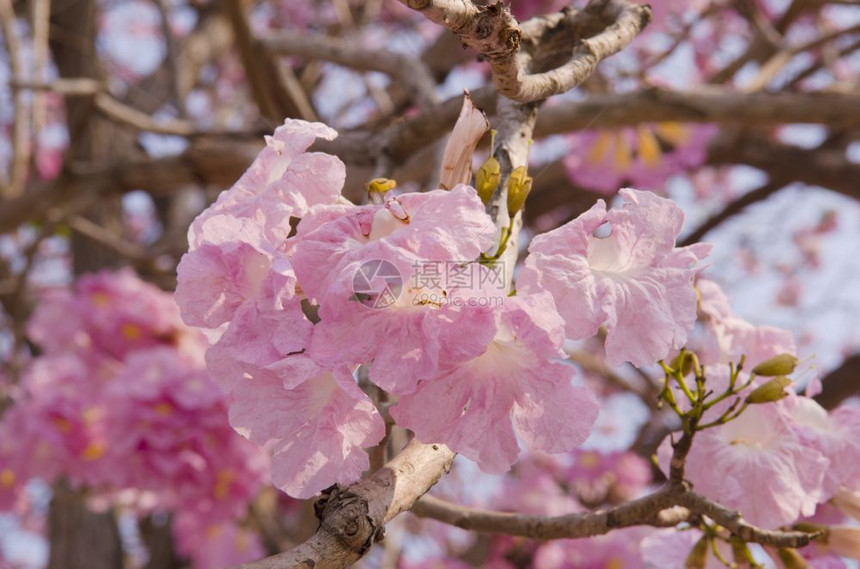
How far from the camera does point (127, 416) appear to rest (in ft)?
7.52

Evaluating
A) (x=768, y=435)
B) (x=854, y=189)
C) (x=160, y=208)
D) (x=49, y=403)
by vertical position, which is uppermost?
(x=768, y=435)

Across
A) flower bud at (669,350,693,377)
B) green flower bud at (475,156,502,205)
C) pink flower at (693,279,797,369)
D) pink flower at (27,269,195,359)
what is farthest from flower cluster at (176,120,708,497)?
pink flower at (27,269,195,359)

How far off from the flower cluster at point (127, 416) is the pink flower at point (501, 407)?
63.9 inches

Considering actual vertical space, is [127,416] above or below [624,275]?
below

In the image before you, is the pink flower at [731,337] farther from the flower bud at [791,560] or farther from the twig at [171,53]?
the twig at [171,53]

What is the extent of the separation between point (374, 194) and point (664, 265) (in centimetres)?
30

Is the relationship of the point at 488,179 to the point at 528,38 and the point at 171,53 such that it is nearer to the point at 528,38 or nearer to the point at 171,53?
the point at 528,38

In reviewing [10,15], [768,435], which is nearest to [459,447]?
[768,435]

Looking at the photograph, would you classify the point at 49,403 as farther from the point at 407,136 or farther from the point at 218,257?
the point at 218,257

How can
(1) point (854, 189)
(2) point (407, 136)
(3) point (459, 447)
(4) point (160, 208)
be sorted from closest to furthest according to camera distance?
1. (3) point (459, 447)
2. (2) point (407, 136)
3. (1) point (854, 189)
4. (4) point (160, 208)

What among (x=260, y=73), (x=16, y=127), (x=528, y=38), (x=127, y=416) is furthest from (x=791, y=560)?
(x=16, y=127)

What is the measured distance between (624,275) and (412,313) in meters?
0.23

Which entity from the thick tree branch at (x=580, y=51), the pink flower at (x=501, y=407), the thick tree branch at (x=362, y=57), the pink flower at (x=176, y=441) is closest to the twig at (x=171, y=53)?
the thick tree branch at (x=362, y=57)

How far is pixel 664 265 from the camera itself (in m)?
0.84
